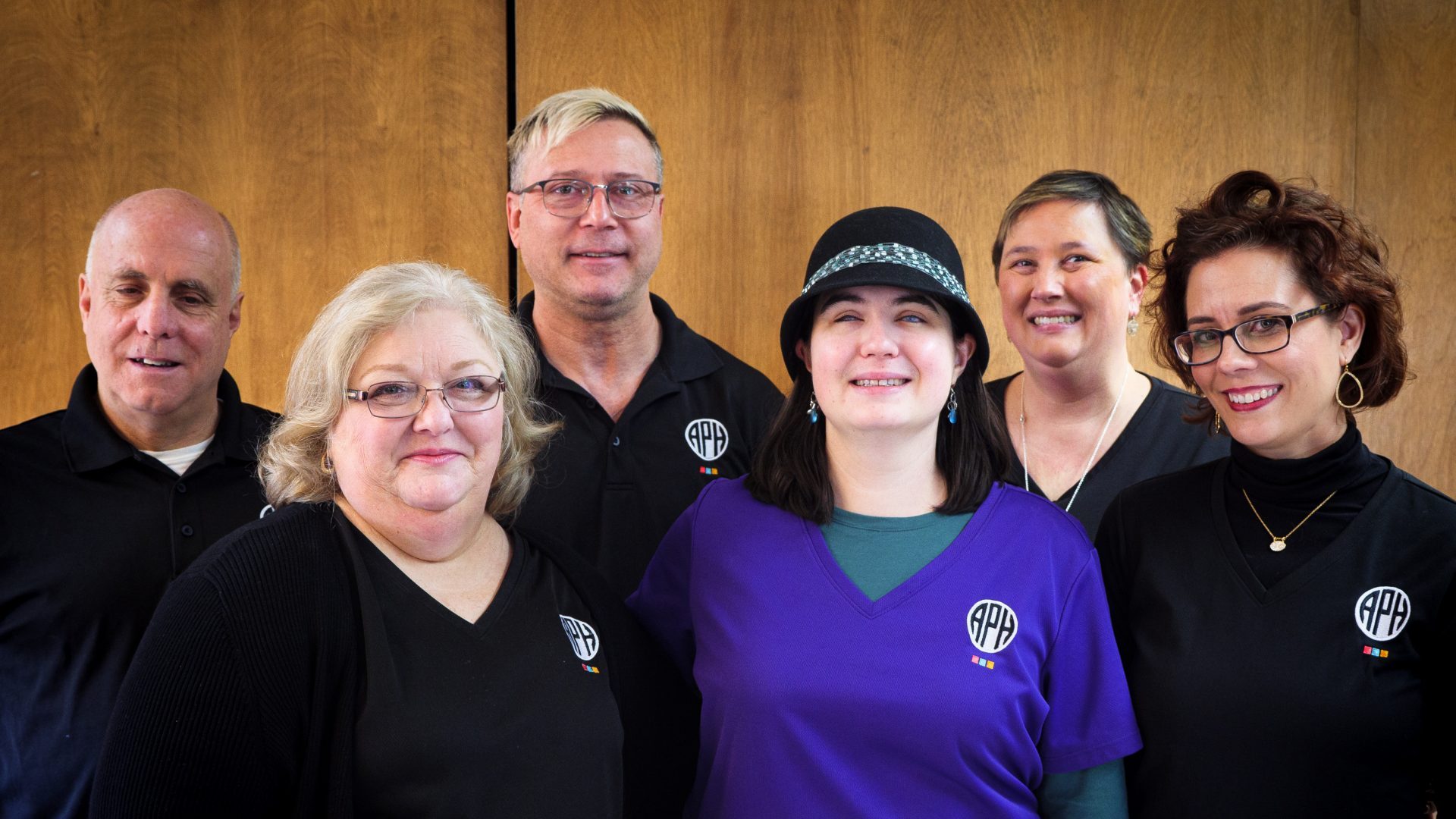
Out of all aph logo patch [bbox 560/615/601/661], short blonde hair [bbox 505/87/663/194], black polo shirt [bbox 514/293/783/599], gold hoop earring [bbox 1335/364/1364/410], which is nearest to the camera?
aph logo patch [bbox 560/615/601/661]

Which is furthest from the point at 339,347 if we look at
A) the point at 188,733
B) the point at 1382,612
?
the point at 1382,612

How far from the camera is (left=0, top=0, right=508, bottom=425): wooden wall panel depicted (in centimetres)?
331

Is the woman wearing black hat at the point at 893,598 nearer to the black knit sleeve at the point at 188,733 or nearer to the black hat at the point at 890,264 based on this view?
the black hat at the point at 890,264

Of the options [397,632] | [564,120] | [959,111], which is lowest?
[397,632]

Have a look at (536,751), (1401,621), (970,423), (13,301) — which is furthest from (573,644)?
(13,301)

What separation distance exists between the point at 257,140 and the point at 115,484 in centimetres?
138

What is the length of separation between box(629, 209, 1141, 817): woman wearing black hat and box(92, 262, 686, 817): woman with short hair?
22cm

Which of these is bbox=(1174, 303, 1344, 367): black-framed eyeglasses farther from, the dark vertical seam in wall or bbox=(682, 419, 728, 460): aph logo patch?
the dark vertical seam in wall

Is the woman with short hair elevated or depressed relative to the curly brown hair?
→ depressed

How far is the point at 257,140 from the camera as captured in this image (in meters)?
3.36

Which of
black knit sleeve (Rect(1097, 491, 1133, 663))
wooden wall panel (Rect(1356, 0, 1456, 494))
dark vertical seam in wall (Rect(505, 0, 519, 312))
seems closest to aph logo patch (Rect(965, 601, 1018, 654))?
black knit sleeve (Rect(1097, 491, 1133, 663))

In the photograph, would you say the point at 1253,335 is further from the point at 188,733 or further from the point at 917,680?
the point at 188,733

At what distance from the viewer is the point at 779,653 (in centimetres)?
193

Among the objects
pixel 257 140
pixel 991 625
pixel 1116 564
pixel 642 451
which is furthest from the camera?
pixel 257 140
